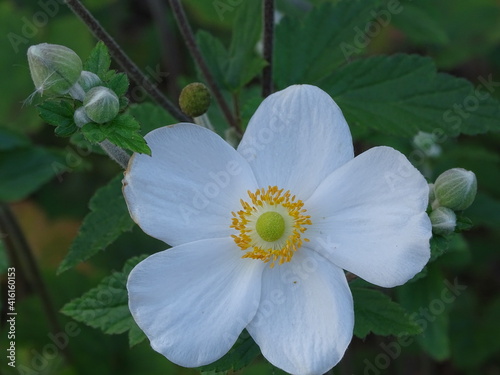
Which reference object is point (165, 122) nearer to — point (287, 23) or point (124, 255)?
point (287, 23)

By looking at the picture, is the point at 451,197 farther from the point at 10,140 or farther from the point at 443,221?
the point at 10,140

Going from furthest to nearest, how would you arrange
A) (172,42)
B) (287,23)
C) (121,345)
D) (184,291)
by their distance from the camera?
(172,42) < (121,345) < (287,23) < (184,291)

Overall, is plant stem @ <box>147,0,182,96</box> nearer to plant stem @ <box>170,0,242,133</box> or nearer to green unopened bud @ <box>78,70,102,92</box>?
plant stem @ <box>170,0,242,133</box>

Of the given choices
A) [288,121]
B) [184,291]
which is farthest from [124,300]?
[288,121]

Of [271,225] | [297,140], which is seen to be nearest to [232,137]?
[297,140]

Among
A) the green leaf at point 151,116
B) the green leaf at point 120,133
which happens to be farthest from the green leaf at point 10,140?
the green leaf at point 120,133

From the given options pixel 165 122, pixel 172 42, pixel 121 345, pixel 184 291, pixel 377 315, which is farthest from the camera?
pixel 172 42

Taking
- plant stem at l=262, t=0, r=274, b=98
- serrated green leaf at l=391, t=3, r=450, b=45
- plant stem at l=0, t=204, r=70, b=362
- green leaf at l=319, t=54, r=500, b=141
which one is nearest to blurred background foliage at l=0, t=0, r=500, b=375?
serrated green leaf at l=391, t=3, r=450, b=45
